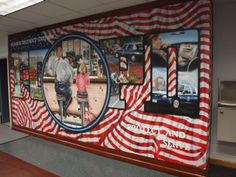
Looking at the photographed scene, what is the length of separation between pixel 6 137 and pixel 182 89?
410 cm

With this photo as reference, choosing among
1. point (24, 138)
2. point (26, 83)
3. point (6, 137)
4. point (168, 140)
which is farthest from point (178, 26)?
point (6, 137)

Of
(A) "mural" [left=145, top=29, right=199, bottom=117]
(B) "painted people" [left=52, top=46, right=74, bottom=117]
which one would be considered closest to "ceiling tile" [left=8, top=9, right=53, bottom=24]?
(B) "painted people" [left=52, top=46, right=74, bottom=117]

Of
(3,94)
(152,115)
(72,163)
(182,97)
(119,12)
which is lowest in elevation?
(72,163)

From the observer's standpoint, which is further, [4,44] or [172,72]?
[4,44]

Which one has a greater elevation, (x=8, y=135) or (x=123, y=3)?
(x=123, y=3)

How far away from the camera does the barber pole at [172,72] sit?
265cm

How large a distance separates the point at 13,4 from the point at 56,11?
2.01ft

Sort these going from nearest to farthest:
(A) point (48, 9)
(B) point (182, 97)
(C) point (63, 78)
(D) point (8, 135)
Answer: (B) point (182, 97)
(A) point (48, 9)
(C) point (63, 78)
(D) point (8, 135)

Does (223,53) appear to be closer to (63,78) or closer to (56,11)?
(56,11)

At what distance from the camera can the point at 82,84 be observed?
357cm

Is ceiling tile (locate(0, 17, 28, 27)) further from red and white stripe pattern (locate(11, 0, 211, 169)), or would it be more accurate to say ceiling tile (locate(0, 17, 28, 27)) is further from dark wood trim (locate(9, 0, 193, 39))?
red and white stripe pattern (locate(11, 0, 211, 169))

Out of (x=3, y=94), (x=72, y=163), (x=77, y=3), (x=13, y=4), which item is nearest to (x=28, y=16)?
(x=13, y=4)

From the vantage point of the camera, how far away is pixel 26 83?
4602 mm

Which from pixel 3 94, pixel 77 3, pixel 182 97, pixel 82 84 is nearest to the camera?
pixel 182 97
